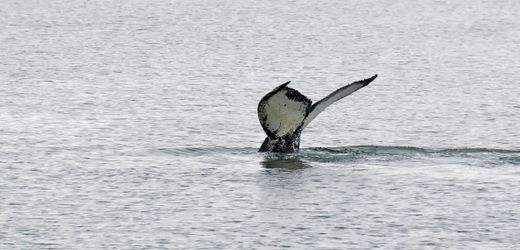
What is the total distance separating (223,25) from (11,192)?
2608cm

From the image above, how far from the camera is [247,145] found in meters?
19.2

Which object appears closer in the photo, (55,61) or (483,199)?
(483,199)

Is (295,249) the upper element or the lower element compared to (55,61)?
lower

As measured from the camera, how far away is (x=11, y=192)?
624 inches

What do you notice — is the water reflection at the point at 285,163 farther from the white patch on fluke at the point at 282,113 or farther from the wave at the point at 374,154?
the white patch on fluke at the point at 282,113

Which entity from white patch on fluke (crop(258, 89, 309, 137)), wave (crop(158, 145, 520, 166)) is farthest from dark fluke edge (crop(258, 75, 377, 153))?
wave (crop(158, 145, 520, 166))

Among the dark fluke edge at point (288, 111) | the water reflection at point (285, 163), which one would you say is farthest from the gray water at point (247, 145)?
the dark fluke edge at point (288, 111)

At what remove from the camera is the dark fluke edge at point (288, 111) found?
17.5 meters

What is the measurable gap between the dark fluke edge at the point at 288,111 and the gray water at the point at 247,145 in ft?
0.85

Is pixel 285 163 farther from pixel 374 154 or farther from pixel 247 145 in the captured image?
pixel 247 145

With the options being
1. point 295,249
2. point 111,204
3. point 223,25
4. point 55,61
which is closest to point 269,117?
point 111,204

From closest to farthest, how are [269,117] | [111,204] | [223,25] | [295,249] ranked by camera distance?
[295,249] → [111,204] → [269,117] → [223,25]

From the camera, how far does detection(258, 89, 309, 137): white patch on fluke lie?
17.5 m

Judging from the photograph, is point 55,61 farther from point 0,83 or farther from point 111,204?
point 111,204
